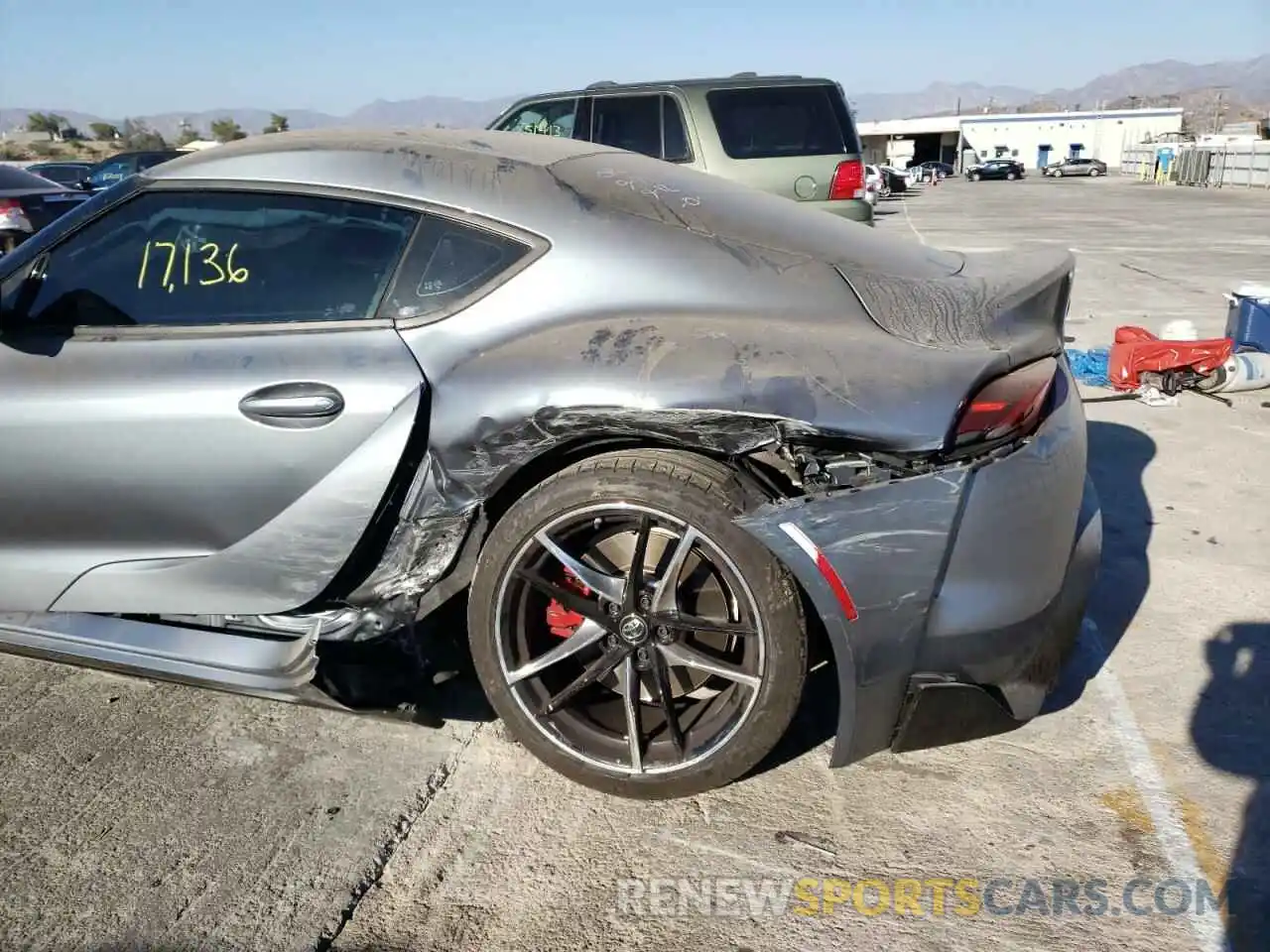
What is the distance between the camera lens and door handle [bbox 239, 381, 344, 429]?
251 centimetres

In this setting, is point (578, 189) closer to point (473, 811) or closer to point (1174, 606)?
point (473, 811)

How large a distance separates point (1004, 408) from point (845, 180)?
624 cm

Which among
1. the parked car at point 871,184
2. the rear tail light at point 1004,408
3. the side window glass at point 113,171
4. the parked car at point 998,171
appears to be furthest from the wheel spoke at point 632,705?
the parked car at point 998,171

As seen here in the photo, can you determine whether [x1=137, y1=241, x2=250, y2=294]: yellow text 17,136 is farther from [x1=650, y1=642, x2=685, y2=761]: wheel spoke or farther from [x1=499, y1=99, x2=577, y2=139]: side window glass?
[x1=499, y1=99, x2=577, y2=139]: side window glass

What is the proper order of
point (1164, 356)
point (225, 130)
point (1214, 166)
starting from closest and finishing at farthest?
point (1164, 356) → point (1214, 166) → point (225, 130)

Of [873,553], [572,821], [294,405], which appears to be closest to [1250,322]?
[873,553]

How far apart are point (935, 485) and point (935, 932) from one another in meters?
0.96

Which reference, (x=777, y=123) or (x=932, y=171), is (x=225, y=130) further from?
(x=777, y=123)

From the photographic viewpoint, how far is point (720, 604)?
8.53 ft

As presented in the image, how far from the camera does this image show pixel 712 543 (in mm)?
2291

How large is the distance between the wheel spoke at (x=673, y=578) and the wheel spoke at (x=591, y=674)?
150 millimetres

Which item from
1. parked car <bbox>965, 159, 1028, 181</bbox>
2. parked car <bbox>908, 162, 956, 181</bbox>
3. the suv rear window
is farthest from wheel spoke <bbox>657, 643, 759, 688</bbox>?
parked car <bbox>965, 159, 1028, 181</bbox>

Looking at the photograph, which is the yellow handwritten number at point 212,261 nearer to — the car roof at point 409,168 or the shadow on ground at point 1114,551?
the car roof at point 409,168

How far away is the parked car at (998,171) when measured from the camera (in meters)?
60.0
